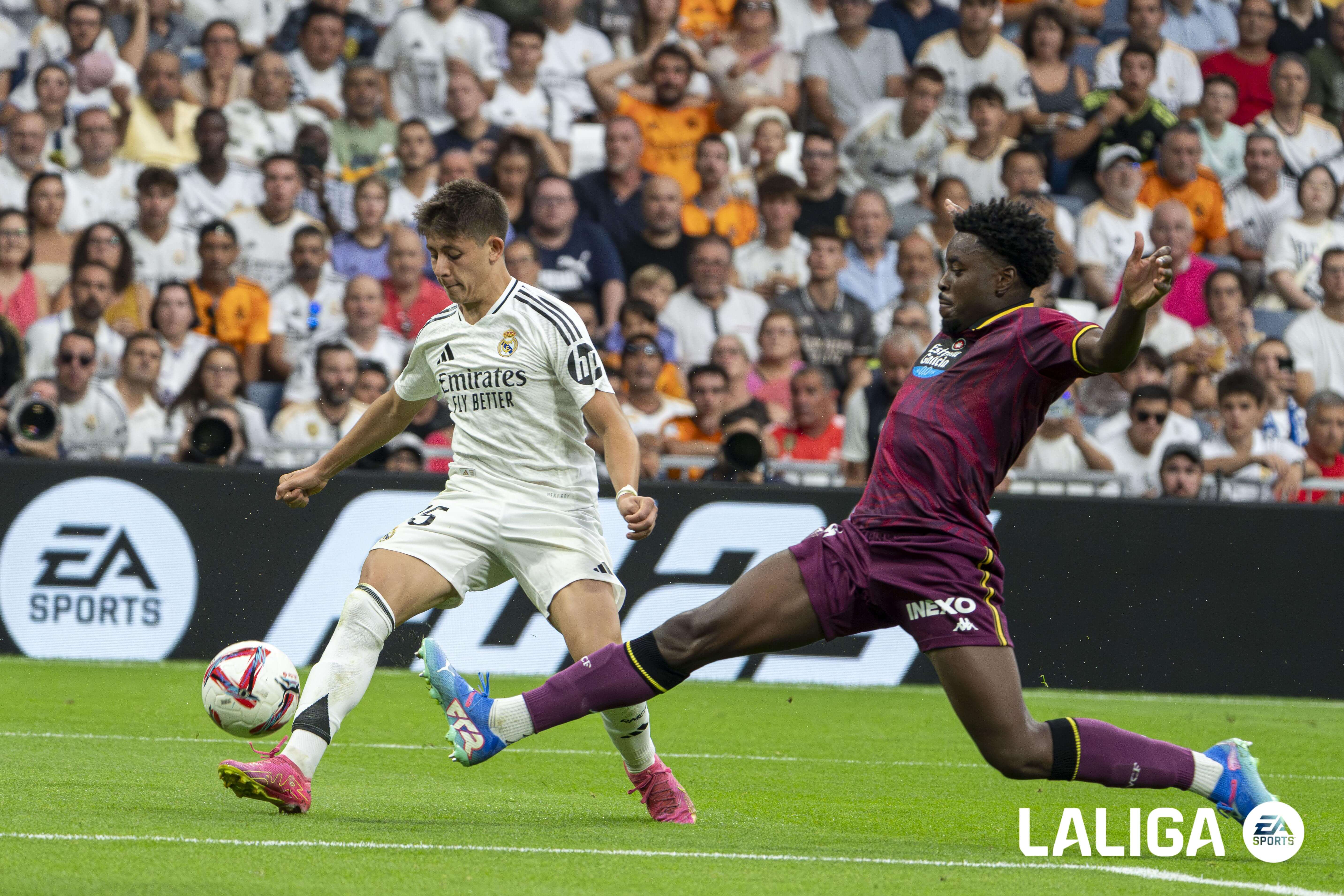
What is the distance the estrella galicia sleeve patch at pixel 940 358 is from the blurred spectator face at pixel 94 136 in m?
10.0

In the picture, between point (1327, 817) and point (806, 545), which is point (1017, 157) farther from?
point (806, 545)

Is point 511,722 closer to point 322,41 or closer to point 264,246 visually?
point 264,246

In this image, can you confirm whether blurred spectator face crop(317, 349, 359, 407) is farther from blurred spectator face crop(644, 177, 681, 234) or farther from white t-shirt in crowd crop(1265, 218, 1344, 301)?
white t-shirt in crowd crop(1265, 218, 1344, 301)

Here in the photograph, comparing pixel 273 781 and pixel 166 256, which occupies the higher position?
pixel 273 781

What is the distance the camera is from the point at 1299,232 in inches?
585

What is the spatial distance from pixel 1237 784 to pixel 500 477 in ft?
9.08

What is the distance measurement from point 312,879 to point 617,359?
8.87 meters

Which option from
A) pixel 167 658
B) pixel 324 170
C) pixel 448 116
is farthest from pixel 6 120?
pixel 167 658

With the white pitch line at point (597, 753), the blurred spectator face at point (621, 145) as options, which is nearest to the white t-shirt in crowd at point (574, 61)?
the blurred spectator face at point (621, 145)

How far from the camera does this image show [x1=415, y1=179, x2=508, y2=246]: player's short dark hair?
599 cm

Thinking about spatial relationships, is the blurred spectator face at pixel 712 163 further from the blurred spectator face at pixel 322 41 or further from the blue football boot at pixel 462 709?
the blue football boot at pixel 462 709

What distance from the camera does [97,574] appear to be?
1122cm

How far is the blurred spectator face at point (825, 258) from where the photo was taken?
13625 millimetres

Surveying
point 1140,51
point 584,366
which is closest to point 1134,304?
point 584,366
